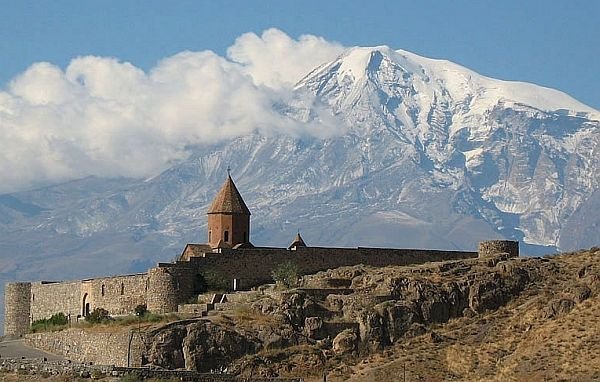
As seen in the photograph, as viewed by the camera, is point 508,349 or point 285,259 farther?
point 285,259

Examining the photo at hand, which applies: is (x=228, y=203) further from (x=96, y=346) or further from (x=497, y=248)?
(x=96, y=346)

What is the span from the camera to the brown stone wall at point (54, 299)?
8475cm

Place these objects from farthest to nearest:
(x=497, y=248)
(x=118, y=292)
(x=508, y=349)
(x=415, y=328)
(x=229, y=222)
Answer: (x=229, y=222)
(x=118, y=292)
(x=497, y=248)
(x=415, y=328)
(x=508, y=349)

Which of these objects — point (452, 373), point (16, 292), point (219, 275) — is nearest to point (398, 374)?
point (452, 373)

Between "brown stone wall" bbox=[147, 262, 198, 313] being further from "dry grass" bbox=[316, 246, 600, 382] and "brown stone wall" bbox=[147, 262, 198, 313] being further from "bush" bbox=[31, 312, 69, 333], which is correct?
"dry grass" bbox=[316, 246, 600, 382]

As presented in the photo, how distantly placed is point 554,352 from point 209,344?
561 inches

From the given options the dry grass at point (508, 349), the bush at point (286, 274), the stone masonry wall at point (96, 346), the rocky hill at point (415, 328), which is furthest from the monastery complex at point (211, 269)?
the dry grass at point (508, 349)

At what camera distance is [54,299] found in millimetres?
87188

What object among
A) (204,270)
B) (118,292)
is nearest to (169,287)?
(204,270)

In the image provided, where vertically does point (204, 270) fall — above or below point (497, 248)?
below

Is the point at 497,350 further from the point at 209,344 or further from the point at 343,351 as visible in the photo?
the point at 209,344

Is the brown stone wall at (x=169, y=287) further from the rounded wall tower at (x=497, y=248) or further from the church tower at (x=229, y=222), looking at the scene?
the rounded wall tower at (x=497, y=248)

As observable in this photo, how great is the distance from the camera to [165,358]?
214ft

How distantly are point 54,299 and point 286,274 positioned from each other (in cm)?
1662
